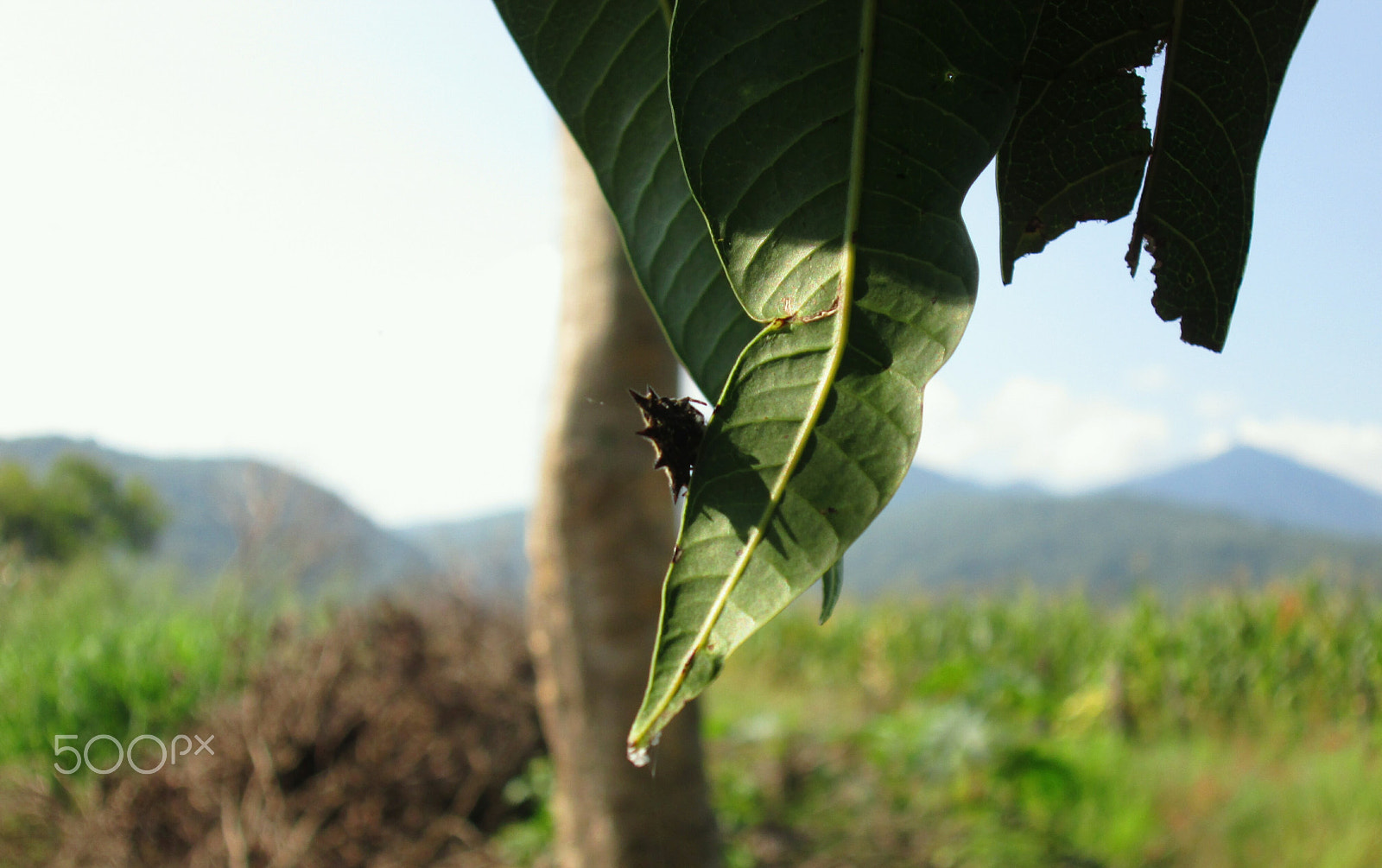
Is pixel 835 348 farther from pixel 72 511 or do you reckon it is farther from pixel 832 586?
pixel 72 511

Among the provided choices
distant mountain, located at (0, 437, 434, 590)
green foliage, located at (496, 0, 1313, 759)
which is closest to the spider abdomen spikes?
green foliage, located at (496, 0, 1313, 759)

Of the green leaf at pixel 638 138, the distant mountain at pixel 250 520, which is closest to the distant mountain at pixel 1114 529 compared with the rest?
the distant mountain at pixel 250 520

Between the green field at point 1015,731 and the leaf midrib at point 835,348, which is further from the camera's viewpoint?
the green field at point 1015,731

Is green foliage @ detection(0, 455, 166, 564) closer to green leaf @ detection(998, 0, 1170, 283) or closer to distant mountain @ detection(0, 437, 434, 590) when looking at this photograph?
distant mountain @ detection(0, 437, 434, 590)

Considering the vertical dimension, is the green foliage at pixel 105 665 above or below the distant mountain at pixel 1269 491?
below

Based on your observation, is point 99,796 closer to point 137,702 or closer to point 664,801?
point 137,702

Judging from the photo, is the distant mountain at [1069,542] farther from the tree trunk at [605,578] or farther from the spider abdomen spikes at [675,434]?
the spider abdomen spikes at [675,434]
